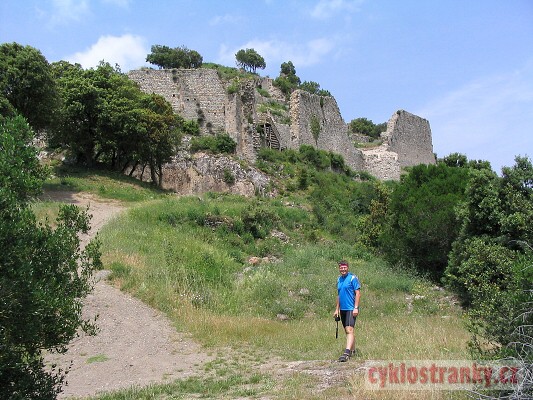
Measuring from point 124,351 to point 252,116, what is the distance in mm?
22976

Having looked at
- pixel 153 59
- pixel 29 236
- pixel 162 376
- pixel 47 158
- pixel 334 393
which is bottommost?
pixel 162 376

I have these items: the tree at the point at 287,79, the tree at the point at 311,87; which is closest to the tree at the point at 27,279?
the tree at the point at 287,79

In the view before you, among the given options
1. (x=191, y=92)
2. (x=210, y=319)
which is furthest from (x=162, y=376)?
(x=191, y=92)

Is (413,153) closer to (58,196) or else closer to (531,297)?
(58,196)

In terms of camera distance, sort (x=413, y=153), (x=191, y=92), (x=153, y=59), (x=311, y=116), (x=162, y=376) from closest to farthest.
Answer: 1. (x=162, y=376)
2. (x=191, y=92)
3. (x=311, y=116)
4. (x=413, y=153)
5. (x=153, y=59)

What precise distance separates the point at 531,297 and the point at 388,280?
10374mm

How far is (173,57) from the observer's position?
50500 millimetres

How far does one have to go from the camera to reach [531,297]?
6074mm

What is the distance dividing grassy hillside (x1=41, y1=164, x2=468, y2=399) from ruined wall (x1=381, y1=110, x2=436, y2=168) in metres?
18.5

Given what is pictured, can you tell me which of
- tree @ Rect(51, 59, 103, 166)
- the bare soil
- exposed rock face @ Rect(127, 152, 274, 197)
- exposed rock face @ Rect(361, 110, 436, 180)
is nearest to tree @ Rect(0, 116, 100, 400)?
the bare soil

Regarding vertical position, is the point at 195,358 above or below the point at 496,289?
below

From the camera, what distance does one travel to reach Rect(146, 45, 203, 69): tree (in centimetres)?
5006

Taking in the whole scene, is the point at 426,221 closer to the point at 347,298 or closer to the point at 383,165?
the point at 347,298

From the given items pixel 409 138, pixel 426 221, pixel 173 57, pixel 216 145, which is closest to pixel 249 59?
pixel 173 57
